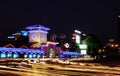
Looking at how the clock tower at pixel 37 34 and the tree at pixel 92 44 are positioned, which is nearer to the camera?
the clock tower at pixel 37 34

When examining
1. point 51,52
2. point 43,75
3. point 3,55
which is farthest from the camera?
point 51,52

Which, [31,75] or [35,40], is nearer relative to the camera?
[31,75]

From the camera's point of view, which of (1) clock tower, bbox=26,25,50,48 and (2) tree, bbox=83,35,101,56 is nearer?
(1) clock tower, bbox=26,25,50,48

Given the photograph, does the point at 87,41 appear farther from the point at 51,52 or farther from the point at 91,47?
the point at 51,52

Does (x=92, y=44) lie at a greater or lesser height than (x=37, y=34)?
lesser

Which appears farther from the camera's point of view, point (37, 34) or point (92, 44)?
point (92, 44)

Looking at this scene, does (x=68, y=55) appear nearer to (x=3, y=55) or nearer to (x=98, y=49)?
(x=98, y=49)

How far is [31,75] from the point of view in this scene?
2205cm

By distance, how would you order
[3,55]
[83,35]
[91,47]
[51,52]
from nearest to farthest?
1. [3,55]
2. [51,52]
3. [91,47]
4. [83,35]

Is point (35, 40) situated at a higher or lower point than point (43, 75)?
higher

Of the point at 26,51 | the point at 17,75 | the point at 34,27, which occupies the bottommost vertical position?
the point at 17,75

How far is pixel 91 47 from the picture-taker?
122875 mm

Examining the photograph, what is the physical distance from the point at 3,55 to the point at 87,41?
191 ft

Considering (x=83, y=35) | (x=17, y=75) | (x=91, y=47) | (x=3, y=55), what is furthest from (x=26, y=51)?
(x=83, y=35)
